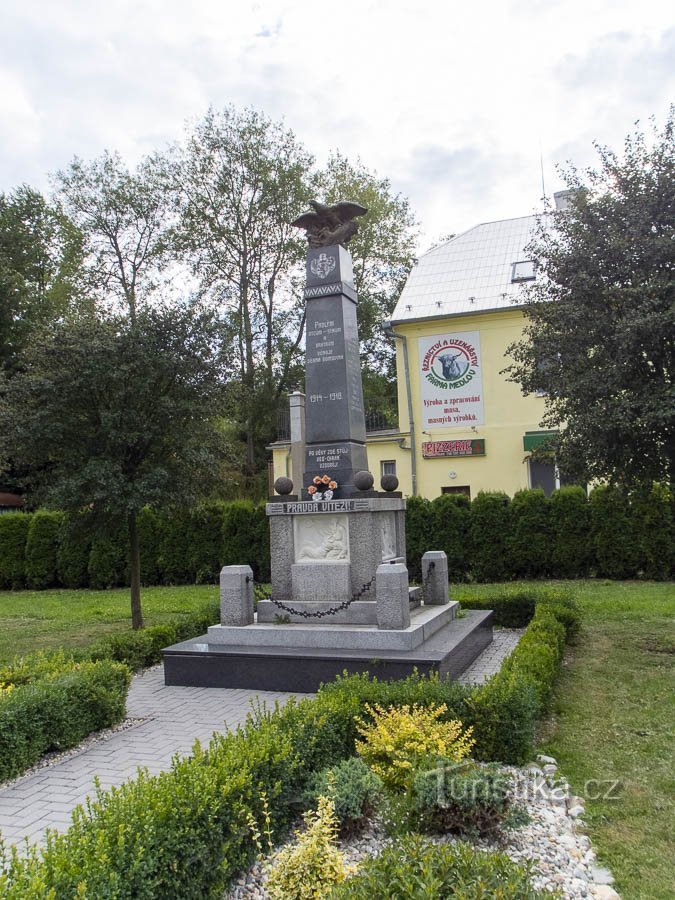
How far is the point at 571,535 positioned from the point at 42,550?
14913 mm

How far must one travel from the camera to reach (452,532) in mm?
17516

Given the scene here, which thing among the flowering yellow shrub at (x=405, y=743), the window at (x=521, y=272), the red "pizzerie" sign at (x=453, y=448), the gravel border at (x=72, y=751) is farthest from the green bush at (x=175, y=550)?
the flowering yellow shrub at (x=405, y=743)

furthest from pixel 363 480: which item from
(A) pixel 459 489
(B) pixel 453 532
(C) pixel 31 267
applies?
(C) pixel 31 267

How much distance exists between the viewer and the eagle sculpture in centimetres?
1049

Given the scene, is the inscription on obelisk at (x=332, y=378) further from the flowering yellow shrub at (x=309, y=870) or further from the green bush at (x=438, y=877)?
the green bush at (x=438, y=877)

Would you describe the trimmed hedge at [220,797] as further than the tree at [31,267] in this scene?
No

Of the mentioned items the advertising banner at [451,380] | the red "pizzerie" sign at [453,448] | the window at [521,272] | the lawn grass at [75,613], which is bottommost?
the lawn grass at [75,613]

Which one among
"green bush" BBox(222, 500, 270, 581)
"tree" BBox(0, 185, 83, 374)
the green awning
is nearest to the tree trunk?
"green bush" BBox(222, 500, 270, 581)

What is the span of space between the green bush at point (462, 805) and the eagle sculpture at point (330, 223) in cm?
805

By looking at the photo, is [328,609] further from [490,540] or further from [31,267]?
[31,267]

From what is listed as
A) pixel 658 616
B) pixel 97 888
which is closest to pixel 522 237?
pixel 658 616

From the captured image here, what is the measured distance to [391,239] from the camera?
30516 millimetres

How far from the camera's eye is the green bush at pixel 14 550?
2078cm

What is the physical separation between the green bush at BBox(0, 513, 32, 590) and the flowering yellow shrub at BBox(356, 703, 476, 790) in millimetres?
18286
